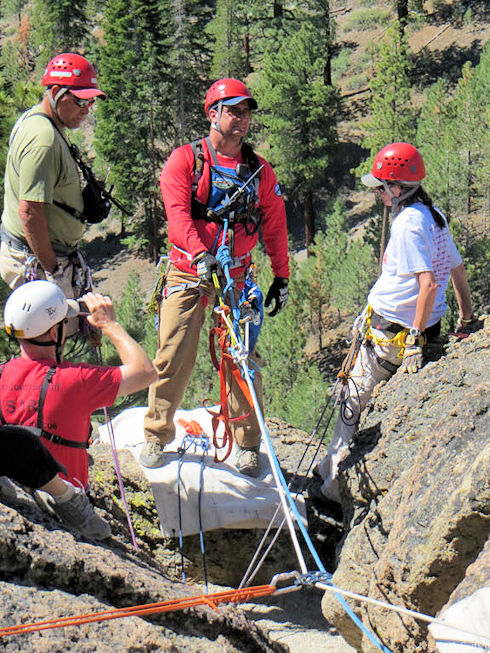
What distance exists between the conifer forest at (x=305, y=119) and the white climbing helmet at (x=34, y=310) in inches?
361

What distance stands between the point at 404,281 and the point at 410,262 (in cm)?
21

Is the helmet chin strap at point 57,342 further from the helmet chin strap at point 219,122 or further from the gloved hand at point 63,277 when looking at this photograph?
the helmet chin strap at point 219,122

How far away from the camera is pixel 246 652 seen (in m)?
2.84

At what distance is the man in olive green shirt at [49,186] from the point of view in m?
4.21

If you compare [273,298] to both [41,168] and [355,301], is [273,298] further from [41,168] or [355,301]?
[355,301]

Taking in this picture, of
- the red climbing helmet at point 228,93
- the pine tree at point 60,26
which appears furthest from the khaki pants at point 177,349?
the pine tree at point 60,26

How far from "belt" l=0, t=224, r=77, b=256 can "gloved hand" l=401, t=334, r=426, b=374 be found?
2218 mm

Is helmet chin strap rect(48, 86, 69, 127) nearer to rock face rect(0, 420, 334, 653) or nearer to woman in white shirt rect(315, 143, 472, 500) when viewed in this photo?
woman in white shirt rect(315, 143, 472, 500)

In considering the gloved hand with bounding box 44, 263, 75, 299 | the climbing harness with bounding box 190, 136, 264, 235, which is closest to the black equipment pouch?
the gloved hand with bounding box 44, 263, 75, 299

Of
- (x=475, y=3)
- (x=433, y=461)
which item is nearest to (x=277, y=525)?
(x=433, y=461)

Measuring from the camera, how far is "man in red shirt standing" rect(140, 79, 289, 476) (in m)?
4.62

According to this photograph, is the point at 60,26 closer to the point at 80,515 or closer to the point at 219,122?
the point at 219,122

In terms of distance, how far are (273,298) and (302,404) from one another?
758cm

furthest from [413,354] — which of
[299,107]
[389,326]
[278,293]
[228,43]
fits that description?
[228,43]
